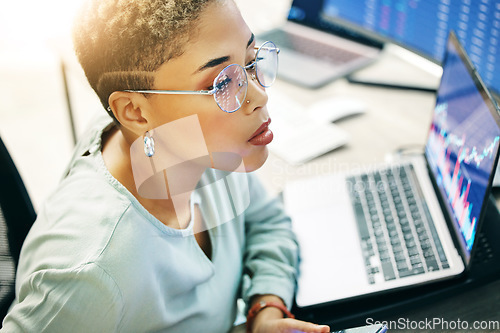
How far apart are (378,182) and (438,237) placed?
19 cm

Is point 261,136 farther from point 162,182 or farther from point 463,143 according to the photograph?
point 463,143

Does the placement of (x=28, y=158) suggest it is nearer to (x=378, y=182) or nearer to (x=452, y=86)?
(x=378, y=182)

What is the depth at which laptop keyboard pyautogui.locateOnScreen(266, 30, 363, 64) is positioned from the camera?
57.4 inches

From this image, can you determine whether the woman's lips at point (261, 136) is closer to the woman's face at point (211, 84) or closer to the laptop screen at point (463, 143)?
the woman's face at point (211, 84)

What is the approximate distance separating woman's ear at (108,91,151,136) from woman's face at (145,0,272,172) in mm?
13

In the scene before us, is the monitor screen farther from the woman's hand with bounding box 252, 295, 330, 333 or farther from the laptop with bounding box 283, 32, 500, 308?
the woman's hand with bounding box 252, 295, 330, 333

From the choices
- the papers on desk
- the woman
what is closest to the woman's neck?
the woman

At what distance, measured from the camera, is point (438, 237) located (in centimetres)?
81

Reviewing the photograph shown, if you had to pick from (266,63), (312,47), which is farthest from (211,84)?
(312,47)

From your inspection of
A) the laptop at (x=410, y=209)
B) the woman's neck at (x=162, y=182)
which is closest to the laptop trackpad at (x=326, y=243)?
the laptop at (x=410, y=209)

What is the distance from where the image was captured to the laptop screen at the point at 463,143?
0.70 m

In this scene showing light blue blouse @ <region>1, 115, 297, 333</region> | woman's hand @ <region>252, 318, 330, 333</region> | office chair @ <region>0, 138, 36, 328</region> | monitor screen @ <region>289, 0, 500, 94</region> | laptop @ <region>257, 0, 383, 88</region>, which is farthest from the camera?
laptop @ <region>257, 0, 383, 88</region>

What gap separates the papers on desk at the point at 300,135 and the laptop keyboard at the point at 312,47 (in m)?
0.27

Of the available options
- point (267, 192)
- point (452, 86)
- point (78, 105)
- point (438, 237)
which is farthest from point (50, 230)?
point (78, 105)
